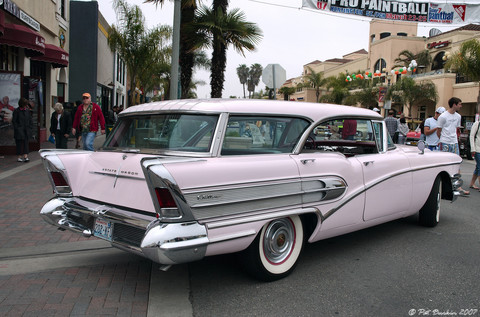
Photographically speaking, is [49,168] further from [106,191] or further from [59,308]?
[59,308]

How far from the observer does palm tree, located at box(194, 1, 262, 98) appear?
13312 mm

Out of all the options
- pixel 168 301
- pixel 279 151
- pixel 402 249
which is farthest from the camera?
pixel 402 249

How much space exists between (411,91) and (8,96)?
3641cm

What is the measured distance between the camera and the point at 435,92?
38.0 m

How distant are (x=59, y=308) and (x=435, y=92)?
40.4 m

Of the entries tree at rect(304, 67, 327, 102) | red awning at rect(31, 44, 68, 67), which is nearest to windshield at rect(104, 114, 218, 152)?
red awning at rect(31, 44, 68, 67)

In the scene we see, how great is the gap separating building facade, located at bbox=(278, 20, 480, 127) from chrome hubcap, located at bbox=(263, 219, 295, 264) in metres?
27.1

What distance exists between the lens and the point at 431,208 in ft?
18.5

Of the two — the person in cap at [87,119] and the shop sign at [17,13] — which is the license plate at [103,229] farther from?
the shop sign at [17,13]

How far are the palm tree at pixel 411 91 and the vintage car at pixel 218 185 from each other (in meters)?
37.5

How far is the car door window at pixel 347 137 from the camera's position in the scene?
491 centimetres

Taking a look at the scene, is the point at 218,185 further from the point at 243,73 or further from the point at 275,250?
the point at 243,73

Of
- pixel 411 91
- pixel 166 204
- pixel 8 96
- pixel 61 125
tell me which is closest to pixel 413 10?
pixel 61 125

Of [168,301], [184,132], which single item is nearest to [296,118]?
[184,132]
